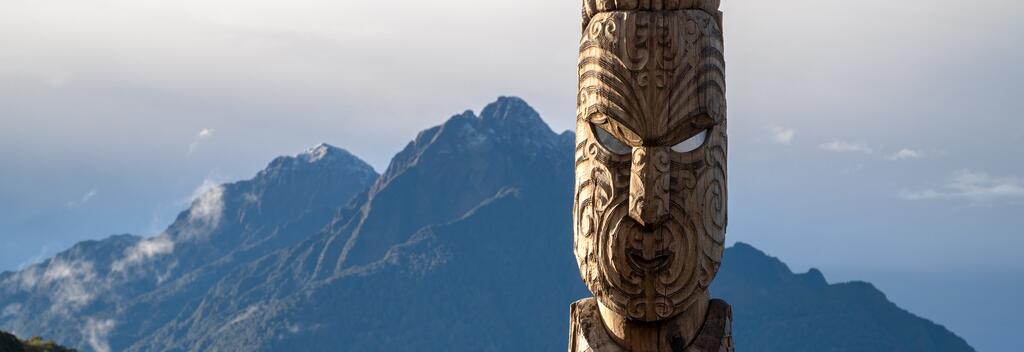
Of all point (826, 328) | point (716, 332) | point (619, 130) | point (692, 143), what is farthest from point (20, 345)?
point (826, 328)

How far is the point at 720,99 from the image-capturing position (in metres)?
11.3

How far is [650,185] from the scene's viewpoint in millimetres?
10844

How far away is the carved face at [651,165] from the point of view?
10.9 metres

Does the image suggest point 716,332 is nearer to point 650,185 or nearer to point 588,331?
point 588,331

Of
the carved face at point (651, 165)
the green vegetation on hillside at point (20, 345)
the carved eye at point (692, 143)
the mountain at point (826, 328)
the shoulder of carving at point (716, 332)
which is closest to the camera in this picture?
the carved face at point (651, 165)

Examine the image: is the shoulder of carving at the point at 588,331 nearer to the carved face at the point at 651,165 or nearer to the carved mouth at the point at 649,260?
the carved face at the point at 651,165

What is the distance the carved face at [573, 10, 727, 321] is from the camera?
10.9m

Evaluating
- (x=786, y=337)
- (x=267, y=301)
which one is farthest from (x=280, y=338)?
(x=786, y=337)

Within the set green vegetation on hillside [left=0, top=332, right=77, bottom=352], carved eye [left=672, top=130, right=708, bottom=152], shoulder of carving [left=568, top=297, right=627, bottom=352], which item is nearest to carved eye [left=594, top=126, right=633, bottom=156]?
carved eye [left=672, top=130, right=708, bottom=152]

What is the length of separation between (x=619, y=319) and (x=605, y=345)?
30 centimetres

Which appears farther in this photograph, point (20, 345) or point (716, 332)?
point (20, 345)

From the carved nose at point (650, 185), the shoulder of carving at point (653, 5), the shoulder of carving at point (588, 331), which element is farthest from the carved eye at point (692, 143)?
the shoulder of carving at point (588, 331)

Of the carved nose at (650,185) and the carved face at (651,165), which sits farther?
the carved face at (651,165)

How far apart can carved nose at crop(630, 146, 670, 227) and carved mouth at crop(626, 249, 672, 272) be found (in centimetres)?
27
